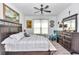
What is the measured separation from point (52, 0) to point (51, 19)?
5599 mm

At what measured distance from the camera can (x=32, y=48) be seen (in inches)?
113

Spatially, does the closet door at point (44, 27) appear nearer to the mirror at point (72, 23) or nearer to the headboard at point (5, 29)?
the mirror at point (72, 23)

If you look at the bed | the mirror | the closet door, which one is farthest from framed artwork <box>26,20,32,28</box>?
the bed

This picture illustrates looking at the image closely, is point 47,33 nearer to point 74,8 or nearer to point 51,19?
point 51,19

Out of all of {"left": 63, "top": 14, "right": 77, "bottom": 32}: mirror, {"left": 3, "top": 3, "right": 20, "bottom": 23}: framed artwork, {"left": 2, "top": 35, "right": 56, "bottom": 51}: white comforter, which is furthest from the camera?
{"left": 63, "top": 14, "right": 77, "bottom": 32}: mirror

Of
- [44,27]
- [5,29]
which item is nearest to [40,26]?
[44,27]

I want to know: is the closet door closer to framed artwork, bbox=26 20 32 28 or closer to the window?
the window

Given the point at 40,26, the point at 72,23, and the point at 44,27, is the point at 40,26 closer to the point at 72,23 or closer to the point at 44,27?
the point at 44,27

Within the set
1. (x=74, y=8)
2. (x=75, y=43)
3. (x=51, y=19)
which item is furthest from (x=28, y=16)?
(x=75, y=43)

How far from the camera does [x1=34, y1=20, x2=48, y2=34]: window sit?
7.31 m

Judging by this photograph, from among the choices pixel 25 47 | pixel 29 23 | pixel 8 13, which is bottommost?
pixel 25 47

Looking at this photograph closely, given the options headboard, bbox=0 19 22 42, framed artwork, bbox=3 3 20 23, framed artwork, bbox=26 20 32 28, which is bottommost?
headboard, bbox=0 19 22 42

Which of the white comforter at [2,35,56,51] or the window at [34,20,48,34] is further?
the window at [34,20,48,34]

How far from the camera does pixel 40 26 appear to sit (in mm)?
7316
